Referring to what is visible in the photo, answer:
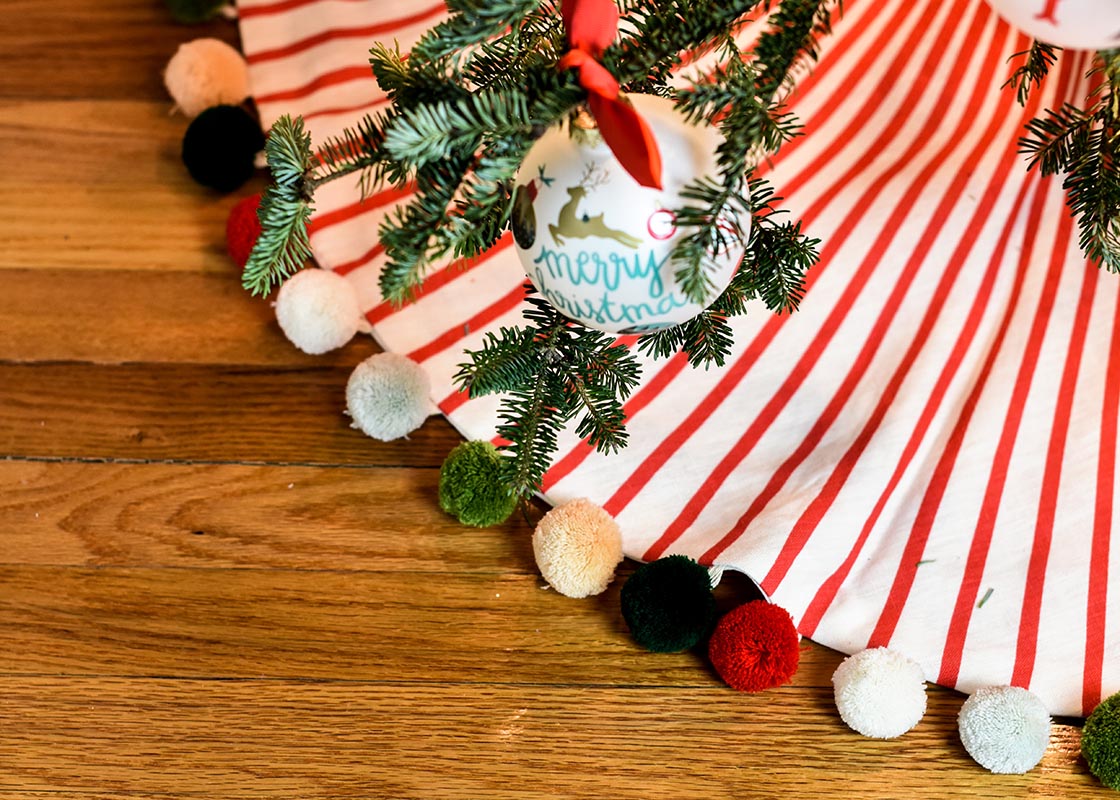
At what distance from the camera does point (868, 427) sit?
97 cm

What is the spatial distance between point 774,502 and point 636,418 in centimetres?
15

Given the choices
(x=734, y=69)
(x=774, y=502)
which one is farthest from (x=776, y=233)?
(x=774, y=502)

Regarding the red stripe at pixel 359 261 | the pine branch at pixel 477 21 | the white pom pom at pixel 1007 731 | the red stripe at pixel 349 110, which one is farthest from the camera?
the red stripe at pixel 349 110

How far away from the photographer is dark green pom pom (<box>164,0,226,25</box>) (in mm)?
1304

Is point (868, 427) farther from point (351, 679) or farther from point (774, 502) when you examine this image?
point (351, 679)

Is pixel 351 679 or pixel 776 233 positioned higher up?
pixel 776 233

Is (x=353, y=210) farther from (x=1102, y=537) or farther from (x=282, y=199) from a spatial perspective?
(x=1102, y=537)

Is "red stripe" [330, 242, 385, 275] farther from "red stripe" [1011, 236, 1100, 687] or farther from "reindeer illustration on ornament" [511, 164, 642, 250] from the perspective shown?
"red stripe" [1011, 236, 1100, 687]

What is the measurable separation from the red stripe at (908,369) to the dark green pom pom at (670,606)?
64 millimetres

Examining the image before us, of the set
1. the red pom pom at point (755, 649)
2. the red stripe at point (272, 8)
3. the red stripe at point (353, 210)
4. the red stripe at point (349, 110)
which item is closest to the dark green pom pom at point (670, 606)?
the red pom pom at point (755, 649)

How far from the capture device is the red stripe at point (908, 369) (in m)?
0.88

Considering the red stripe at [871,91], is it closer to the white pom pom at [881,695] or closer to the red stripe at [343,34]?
the red stripe at [343,34]

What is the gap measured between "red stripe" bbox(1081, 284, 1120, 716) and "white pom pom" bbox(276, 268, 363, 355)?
686 mm

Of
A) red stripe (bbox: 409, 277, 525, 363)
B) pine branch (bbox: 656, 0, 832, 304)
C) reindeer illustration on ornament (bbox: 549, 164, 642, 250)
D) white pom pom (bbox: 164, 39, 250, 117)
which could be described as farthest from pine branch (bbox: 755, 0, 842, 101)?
white pom pom (bbox: 164, 39, 250, 117)
